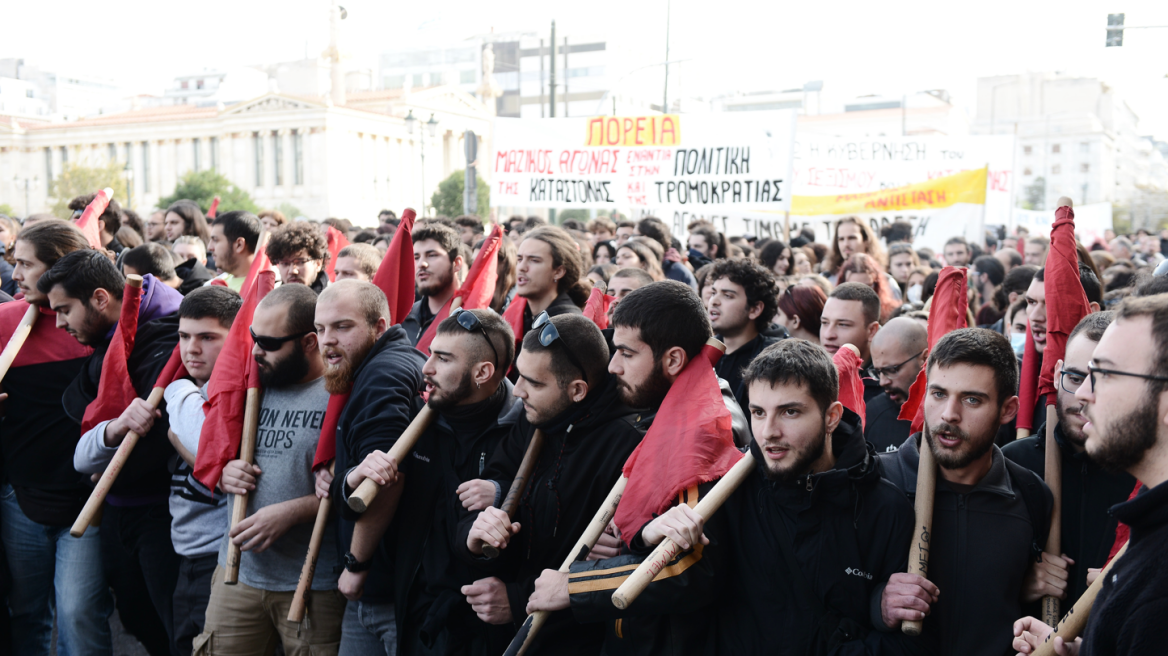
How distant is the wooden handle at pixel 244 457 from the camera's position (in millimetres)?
3640

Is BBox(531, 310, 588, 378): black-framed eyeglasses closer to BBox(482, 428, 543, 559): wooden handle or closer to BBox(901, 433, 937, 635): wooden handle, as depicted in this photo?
BBox(482, 428, 543, 559): wooden handle

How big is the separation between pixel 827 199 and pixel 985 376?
9104 mm

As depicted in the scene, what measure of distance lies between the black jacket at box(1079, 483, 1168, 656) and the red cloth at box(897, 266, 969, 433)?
1.80 m

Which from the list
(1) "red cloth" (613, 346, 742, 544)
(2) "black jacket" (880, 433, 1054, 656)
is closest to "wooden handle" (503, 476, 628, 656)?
(1) "red cloth" (613, 346, 742, 544)

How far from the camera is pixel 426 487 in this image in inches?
138

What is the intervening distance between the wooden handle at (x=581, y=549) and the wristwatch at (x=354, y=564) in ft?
2.37

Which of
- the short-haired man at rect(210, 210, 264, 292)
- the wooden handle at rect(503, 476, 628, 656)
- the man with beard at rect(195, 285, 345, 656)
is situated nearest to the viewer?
the wooden handle at rect(503, 476, 628, 656)

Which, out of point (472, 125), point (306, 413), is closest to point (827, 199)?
point (306, 413)

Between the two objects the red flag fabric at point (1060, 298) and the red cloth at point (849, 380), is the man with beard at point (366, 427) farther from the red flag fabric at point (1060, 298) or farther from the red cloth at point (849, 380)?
the red flag fabric at point (1060, 298)

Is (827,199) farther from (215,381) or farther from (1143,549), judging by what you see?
(1143,549)

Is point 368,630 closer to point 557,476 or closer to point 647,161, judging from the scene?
point 557,476

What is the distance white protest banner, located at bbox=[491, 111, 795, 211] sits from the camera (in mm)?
10039

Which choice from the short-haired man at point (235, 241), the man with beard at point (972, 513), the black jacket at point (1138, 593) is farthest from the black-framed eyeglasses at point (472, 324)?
the short-haired man at point (235, 241)

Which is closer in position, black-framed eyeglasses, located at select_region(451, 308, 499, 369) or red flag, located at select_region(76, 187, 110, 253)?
black-framed eyeglasses, located at select_region(451, 308, 499, 369)
